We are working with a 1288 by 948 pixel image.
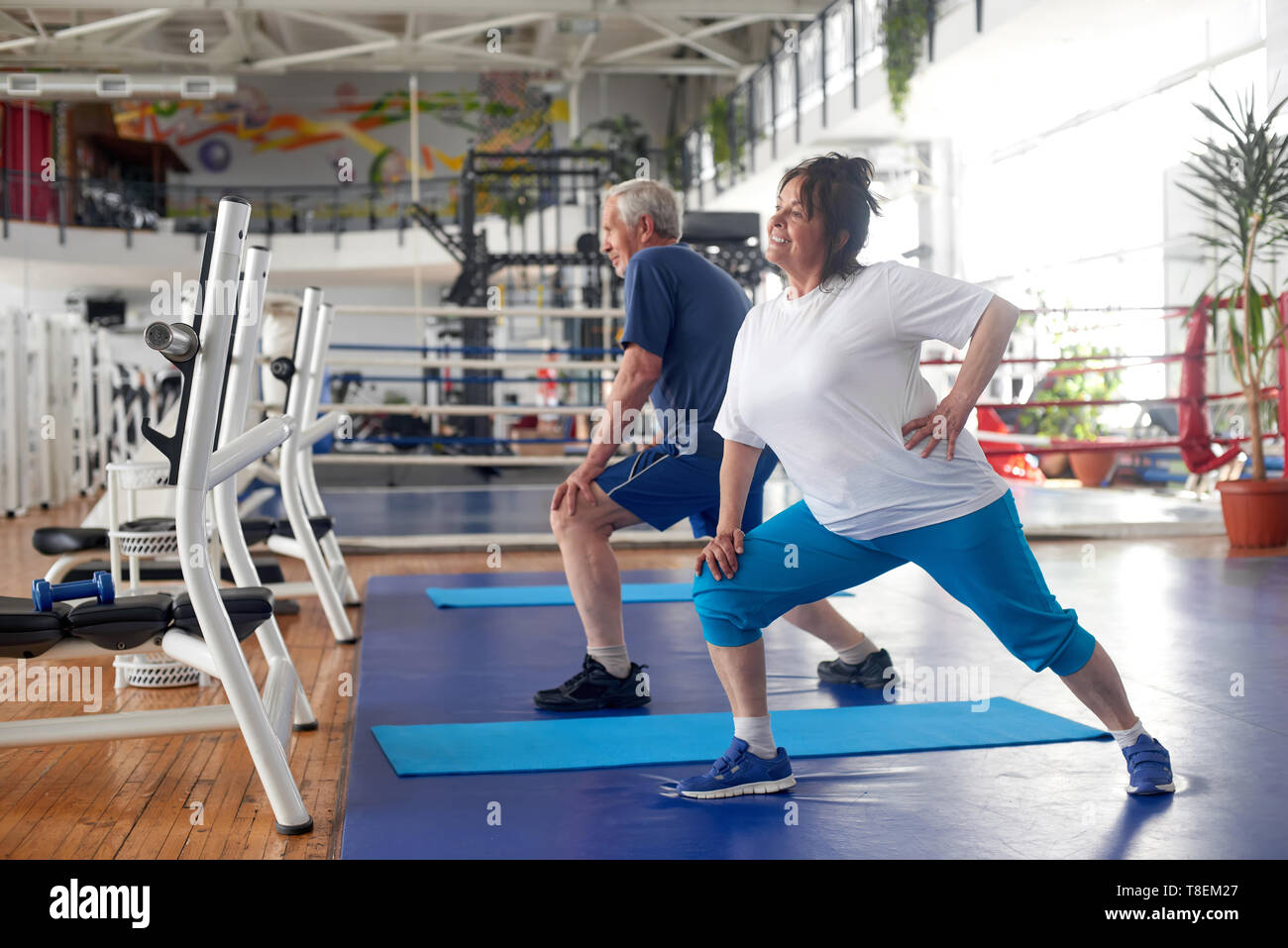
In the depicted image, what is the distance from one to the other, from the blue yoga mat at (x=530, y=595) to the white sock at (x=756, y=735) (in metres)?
2.15

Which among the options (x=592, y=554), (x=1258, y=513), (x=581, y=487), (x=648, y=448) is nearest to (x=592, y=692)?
(x=592, y=554)

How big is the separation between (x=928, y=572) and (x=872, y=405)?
301 millimetres

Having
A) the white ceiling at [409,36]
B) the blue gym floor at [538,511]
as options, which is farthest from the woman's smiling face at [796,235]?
the white ceiling at [409,36]

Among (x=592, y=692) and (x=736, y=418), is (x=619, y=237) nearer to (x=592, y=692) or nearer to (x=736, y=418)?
(x=736, y=418)

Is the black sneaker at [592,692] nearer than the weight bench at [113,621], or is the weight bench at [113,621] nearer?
the weight bench at [113,621]

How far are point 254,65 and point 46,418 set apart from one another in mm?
8009

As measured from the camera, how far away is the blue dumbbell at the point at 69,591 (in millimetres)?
2180

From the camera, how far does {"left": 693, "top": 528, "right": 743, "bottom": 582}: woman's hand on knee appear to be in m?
2.15

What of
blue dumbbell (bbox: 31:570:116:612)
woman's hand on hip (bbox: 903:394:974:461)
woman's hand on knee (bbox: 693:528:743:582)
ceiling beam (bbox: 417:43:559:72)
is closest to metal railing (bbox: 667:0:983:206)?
ceiling beam (bbox: 417:43:559:72)

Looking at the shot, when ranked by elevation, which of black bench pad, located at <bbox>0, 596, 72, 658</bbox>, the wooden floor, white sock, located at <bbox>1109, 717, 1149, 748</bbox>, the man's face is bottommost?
the wooden floor

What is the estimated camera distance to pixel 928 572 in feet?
6.90

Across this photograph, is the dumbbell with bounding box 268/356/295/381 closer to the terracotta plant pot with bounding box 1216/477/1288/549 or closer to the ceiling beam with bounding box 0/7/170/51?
the terracotta plant pot with bounding box 1216/477/1288/549

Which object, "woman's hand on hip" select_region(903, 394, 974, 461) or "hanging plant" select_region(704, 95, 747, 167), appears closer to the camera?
"woman's hand on hip" select_region(903, 394, 974, 461)

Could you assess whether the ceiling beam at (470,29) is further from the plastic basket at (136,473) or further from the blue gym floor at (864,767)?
the plastic basket at (136,473)
